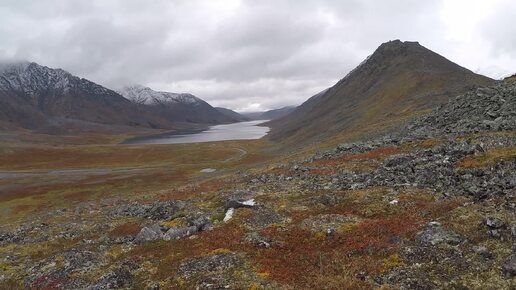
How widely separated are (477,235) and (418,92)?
13400 centimetres

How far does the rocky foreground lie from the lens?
19.3 metres

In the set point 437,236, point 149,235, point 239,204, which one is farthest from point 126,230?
point 437,236

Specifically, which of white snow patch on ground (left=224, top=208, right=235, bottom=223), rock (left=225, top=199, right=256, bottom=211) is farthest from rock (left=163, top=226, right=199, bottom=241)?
rock (left=225, top=199, right=256, bottom=211)

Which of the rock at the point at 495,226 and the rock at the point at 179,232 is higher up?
the rock at the point at 495,226

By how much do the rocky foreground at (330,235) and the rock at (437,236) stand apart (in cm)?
10

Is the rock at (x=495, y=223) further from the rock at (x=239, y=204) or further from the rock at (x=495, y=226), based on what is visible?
the rock at (x=239, y=204)

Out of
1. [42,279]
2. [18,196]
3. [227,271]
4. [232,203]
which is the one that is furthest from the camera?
[18,196]

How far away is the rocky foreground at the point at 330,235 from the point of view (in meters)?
19.3

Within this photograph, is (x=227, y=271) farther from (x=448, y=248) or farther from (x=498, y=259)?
(x=498, y=259)

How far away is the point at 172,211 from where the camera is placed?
4122 centimetres

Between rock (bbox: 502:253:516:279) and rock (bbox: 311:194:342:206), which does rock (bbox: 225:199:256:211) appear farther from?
rock (bbox: 502:253:516:279)

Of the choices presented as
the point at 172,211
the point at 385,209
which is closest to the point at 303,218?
the point at 385,209

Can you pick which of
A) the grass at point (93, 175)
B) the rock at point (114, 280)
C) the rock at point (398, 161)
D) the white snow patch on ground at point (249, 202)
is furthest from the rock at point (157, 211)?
the rock at point (398, 161)

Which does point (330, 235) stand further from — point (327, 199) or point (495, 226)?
point (495, 226)
